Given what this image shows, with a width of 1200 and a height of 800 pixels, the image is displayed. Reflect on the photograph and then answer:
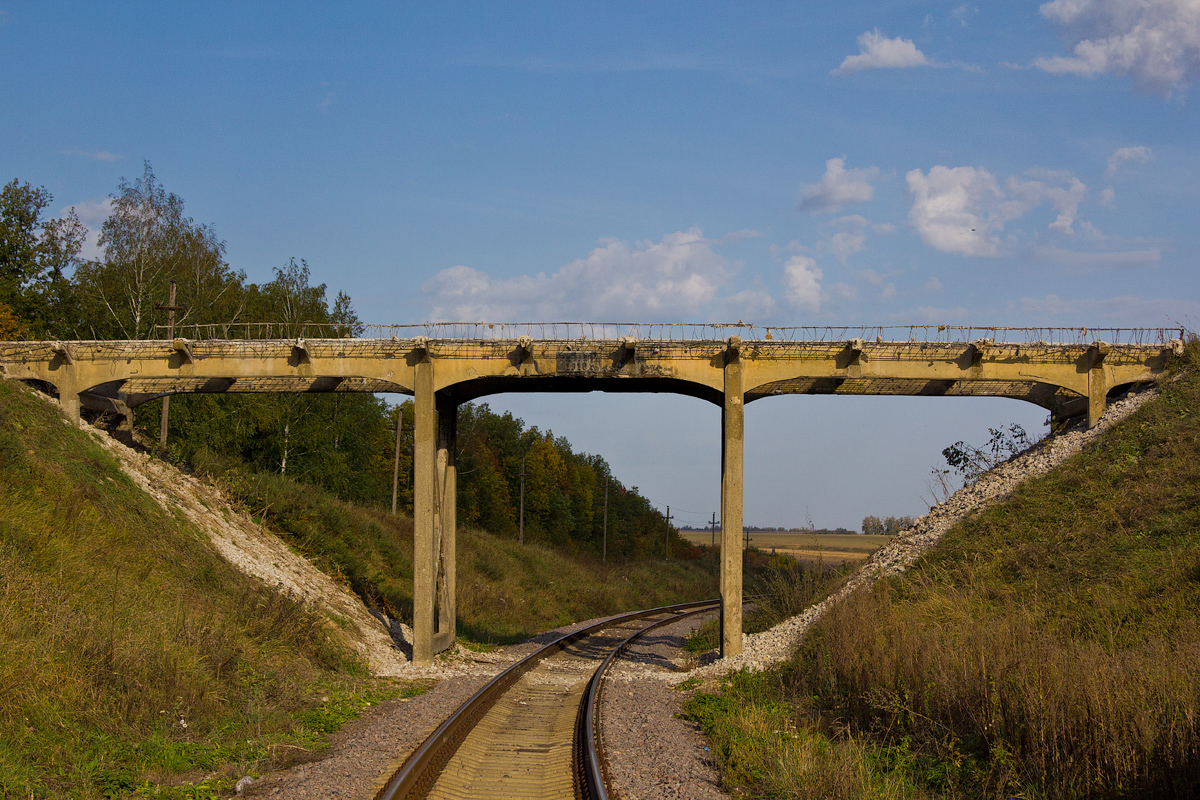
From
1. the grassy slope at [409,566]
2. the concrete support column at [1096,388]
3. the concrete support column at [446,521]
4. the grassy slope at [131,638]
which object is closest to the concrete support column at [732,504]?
the concrete support column at [446,521]

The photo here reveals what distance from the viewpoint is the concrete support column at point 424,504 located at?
56.3 ft

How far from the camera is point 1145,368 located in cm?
1859

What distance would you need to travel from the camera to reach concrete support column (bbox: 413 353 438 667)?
17.2m

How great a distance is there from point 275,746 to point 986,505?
584 inches

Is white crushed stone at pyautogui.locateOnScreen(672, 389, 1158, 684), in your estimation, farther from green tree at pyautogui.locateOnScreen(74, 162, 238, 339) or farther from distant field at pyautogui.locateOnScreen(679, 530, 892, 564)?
green tree at pyautogui.locateOnScreen(74, 162, 238, 339)

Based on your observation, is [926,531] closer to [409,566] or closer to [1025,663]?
[1025,663]

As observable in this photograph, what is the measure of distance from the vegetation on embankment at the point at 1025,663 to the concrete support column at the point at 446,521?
7.47 meters

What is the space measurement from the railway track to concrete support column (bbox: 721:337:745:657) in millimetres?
2815

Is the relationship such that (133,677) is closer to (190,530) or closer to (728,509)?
(190,530)

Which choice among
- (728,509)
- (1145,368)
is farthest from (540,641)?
(1145,368)

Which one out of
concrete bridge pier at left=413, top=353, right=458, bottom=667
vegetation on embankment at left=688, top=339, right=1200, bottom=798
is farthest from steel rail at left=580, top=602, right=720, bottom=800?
concrete bridge pier at left=413, top=353, right=458, bottom=667

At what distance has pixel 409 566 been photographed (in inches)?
1013

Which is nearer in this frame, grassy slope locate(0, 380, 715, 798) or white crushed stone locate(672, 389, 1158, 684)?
grassy slope locate(0, 380, 715, 798)

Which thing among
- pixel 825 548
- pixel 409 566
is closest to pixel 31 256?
pixel 409 566
